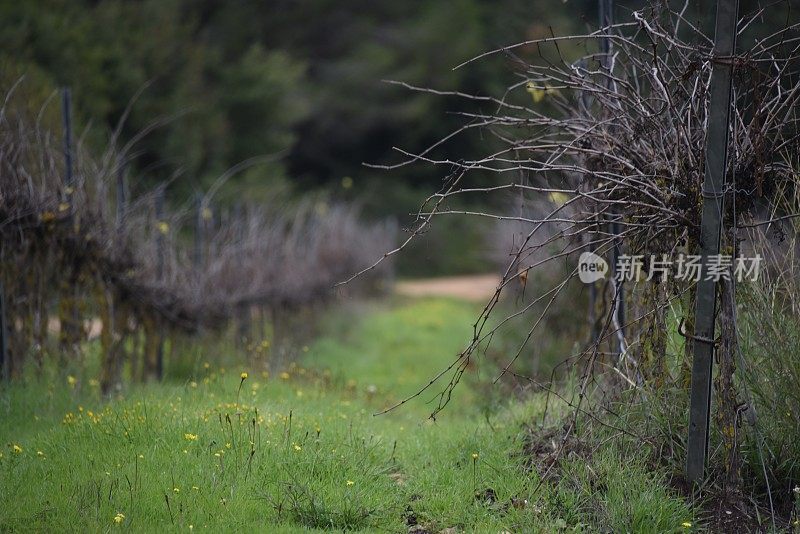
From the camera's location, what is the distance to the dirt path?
79.3 feet

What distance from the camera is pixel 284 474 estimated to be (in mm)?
4586

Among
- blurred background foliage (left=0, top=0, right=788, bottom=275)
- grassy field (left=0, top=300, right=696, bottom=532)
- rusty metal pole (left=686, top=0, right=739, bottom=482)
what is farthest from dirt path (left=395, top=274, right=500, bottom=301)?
rusty metal pole (left=686, top=0, right=739, bottom=482)

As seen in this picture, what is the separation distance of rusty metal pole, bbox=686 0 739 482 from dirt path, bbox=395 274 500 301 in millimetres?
16530

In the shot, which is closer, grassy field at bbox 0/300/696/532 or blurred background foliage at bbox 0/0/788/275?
grassy field at bbox 0/300/696/532

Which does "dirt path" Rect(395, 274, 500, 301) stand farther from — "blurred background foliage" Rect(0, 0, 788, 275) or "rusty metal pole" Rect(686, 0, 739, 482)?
"rusty metal pole" Rect(686, 0, 739, 482)

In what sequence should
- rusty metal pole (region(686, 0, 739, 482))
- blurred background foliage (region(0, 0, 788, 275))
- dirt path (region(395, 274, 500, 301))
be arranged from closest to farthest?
rusty metal pole (region(686, 0, 739, 482)) < blurred background foliage (region(0, 0, 788, 275)) < dirt path (region(395, 274, 500, 301))

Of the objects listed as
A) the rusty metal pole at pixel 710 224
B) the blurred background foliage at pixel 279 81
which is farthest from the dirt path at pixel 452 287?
the rusty metal pole at pixel 710 224

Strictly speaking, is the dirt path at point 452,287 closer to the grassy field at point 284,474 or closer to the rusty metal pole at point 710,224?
the grassy field at point 284,474

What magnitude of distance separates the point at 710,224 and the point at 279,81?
2129 centimetres

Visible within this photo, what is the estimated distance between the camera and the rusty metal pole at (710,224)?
13.6 feet

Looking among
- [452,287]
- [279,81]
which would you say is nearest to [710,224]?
[279,81]

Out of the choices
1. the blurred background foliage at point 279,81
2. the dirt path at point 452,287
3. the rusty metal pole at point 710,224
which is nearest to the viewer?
the rusty metal pole at point 710,224

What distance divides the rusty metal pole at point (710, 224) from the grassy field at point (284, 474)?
369mm

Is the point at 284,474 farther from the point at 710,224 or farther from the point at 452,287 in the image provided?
the point at 452,287
